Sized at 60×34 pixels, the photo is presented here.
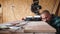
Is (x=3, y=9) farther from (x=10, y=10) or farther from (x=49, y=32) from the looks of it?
(x=49, y=32)

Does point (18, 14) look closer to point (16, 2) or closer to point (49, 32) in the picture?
point (16, 2)

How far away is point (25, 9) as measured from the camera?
A: 517 centimetres

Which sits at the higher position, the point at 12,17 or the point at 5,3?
the point at 5,3

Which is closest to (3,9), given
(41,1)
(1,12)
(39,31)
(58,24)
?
(1,12)

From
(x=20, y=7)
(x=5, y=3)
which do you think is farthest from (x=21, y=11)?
(x=5, y=3)

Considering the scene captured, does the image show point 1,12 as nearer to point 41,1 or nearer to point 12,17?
point 12,17

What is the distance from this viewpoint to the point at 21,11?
5.21 metres

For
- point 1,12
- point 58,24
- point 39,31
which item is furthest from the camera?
point 1,12

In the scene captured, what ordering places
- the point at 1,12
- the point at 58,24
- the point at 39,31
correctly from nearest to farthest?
the point at 39,31
the point at 58,24
the point at 1,12

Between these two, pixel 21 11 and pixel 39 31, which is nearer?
pixel 39 31

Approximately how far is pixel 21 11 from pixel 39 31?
4265mm

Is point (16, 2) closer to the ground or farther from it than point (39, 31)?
farther from it

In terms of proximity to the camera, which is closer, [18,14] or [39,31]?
[39,31]

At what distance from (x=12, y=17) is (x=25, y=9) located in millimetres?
567
